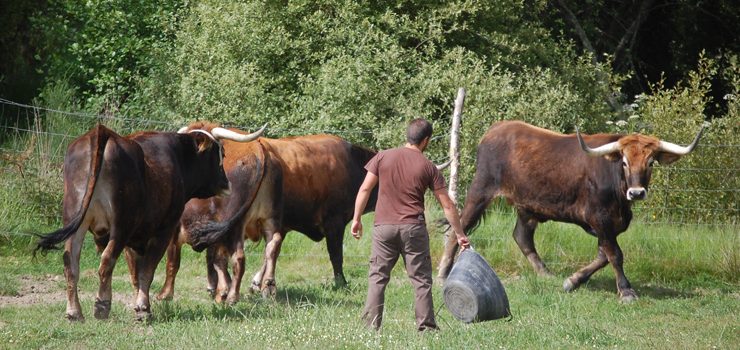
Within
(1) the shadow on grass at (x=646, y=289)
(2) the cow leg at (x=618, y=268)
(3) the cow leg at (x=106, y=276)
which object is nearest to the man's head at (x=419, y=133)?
(3) the cow leg at (x=106, y=276)

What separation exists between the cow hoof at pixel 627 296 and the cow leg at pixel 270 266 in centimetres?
378

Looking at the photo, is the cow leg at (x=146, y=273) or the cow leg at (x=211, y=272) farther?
the cow leg at (x=211, y=272)

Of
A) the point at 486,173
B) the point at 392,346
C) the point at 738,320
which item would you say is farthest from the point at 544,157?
the point at 392,346

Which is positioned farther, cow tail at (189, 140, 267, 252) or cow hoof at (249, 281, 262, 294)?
cow hoof at (249, 281, 262, 294)

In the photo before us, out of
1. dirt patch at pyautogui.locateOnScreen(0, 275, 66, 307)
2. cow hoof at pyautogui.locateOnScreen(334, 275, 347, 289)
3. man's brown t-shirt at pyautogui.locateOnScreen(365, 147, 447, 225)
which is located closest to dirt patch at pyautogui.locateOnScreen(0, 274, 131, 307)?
dirt patch at pyautogui.locateOnScreen(0, 275, 66, 307)

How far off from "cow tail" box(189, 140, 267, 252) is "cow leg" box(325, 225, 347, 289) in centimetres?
171

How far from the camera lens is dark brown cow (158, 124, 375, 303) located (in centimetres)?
1148

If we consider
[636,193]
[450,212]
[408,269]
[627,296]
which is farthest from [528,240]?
[408,269]

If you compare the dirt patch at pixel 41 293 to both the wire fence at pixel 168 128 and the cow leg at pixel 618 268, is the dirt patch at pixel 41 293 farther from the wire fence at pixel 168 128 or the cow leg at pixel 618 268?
the cow leg at pixel 618 268

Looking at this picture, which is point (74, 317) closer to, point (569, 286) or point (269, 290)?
point (269, 290)

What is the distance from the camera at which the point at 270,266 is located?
38.6 ft

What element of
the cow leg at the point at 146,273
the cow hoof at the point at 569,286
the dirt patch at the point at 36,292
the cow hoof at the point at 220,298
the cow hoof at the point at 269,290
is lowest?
the dirt patch at the point at 36,292

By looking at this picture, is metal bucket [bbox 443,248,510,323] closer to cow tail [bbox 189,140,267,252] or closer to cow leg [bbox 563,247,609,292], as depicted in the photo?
cow tail [bbox 189,140,267,252]

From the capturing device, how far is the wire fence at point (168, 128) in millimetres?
14594
